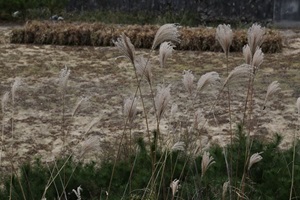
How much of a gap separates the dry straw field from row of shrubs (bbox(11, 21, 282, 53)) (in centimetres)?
1

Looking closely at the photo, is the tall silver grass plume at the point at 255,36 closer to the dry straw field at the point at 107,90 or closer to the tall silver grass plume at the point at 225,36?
the tall silver grass plume at the point at 225,36

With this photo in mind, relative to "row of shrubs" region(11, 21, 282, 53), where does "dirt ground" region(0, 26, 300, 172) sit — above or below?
below

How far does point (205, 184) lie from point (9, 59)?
16.6ft

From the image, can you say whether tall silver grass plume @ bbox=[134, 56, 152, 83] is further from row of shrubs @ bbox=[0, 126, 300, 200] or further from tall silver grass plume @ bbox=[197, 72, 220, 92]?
row of shrubs @ bbox=[0, 126, 300, 200]

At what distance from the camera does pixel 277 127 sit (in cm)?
538

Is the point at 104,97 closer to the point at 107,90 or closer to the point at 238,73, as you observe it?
the point at 107,90

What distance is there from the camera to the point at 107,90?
6613mm

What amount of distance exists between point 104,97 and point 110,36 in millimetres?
2599

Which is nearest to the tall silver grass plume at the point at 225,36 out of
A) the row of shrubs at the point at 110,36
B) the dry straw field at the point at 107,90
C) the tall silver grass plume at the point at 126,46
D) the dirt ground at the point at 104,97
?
the tall silver grass plume at the point at 126,46

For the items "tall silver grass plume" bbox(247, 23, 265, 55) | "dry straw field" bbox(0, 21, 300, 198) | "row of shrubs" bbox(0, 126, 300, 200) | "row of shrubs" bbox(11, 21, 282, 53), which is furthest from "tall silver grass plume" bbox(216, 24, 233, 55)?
"row of shrubs" bbox(11, 21, 282, 53)

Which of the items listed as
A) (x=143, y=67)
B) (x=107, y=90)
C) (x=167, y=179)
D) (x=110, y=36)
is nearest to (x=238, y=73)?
(x=143, y=67)

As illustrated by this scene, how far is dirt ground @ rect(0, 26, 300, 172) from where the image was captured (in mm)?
5105

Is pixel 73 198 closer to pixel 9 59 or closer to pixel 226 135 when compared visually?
pixel 226 135

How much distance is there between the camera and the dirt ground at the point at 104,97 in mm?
5105
